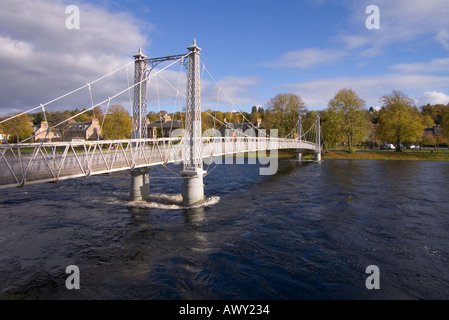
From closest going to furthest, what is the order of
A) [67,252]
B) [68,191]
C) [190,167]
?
1. [67,252]
2. [190,167]
3. [68,191]

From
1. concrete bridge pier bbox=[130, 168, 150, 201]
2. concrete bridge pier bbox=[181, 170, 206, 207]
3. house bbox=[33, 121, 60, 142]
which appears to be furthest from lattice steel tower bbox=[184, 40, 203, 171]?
house bbox=[33, 121, 60, 142]

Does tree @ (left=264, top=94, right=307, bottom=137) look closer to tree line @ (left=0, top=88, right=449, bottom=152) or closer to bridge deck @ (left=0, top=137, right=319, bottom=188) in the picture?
tree line @ (left=0, top=88, right=449, bottom=152)

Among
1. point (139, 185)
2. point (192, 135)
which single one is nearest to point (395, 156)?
point (192, 135)

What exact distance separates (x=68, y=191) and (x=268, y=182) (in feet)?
68.8

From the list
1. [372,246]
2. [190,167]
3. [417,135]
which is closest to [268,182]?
[190,167]

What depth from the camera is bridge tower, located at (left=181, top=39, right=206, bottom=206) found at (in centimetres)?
2069

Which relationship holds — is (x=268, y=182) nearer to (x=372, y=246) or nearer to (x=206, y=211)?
(x=206, y=211)

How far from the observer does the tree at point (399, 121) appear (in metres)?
56.4

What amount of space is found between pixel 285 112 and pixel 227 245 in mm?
60879

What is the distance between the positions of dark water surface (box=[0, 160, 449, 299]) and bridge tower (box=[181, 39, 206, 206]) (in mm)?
1488

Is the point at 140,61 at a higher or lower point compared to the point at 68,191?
higher

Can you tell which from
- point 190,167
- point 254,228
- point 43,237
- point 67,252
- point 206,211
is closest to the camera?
point 67,252
